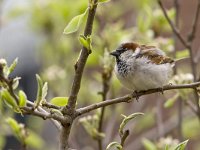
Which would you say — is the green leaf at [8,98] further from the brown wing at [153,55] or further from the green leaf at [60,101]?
the brown wing at [153,55]

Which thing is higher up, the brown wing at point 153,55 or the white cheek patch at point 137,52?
the white cheek patch at point 137,52

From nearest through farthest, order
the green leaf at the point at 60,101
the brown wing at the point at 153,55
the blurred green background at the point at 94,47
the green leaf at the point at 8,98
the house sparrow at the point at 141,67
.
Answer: the green leaf at the point at 8,98
the green leaf at the point at 60,101
the house sparrow at the point at 141,67
the brown wing at the point at 153,55
the blurred green background at the point at 94,47

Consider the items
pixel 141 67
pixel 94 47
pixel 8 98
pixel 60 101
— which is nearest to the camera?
pixel 8 98

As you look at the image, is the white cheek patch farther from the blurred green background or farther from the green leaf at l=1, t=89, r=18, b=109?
the green leaf at l=1, t=89, r=18, b=109

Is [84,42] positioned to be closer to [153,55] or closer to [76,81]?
[76,81]

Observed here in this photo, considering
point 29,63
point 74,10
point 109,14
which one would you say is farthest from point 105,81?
point 29,63

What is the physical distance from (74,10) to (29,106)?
174 centimetres

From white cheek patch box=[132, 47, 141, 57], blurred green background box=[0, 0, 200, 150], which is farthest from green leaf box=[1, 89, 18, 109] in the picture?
blurred green background box=[0, 0, 200, 150]

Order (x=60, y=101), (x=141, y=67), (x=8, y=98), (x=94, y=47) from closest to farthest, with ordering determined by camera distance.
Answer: (x=8, y=98), (x=60, y=101), (x=141, y=67), (x=94, y=47)

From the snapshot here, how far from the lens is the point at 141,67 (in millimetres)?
2176

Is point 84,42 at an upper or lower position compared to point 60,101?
upper

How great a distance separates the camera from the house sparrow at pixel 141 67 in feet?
6.92

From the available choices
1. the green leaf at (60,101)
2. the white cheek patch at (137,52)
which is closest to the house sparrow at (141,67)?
the white cheek patch at (137,52)

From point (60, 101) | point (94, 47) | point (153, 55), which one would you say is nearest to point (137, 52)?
point (153, 55)
